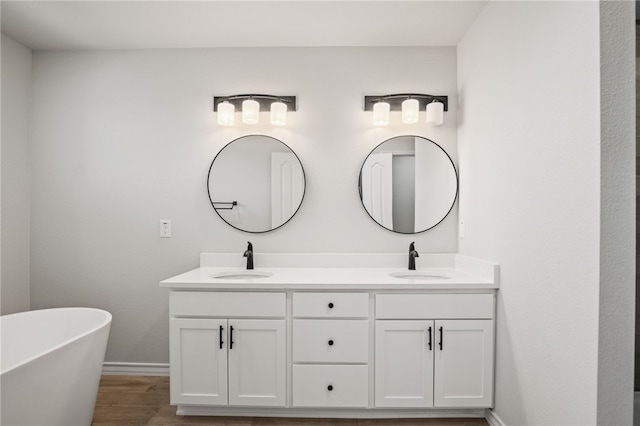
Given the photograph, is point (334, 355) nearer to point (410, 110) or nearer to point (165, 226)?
point (165, 226)

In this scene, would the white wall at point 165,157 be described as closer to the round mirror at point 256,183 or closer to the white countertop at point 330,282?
the round mirror at point 256,183

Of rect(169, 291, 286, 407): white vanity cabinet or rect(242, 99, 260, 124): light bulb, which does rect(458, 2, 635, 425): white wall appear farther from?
rect(242, 99, 260, 124): light bulb

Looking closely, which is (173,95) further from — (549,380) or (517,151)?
(549,380)

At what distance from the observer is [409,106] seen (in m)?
2.59

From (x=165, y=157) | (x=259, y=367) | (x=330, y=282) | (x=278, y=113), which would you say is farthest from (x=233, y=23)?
(x=259, y=367)

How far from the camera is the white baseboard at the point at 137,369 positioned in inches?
109

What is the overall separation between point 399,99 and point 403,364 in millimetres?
1700

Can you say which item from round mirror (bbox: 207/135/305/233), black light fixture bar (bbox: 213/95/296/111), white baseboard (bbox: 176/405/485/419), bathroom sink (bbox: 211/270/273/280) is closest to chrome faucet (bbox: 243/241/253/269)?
bathroom sink (bbox: 211/270/273/280)

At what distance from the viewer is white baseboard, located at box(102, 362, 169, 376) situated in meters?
2.77

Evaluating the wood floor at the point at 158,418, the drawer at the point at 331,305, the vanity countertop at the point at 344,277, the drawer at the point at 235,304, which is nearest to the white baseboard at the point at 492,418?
the wood floor at the point at 158,418

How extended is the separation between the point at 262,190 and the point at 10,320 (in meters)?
1.68

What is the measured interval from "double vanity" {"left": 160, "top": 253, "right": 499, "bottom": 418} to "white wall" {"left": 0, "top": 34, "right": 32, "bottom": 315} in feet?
4.50

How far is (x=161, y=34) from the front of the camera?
2.56 metres

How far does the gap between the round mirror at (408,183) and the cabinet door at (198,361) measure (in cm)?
130
